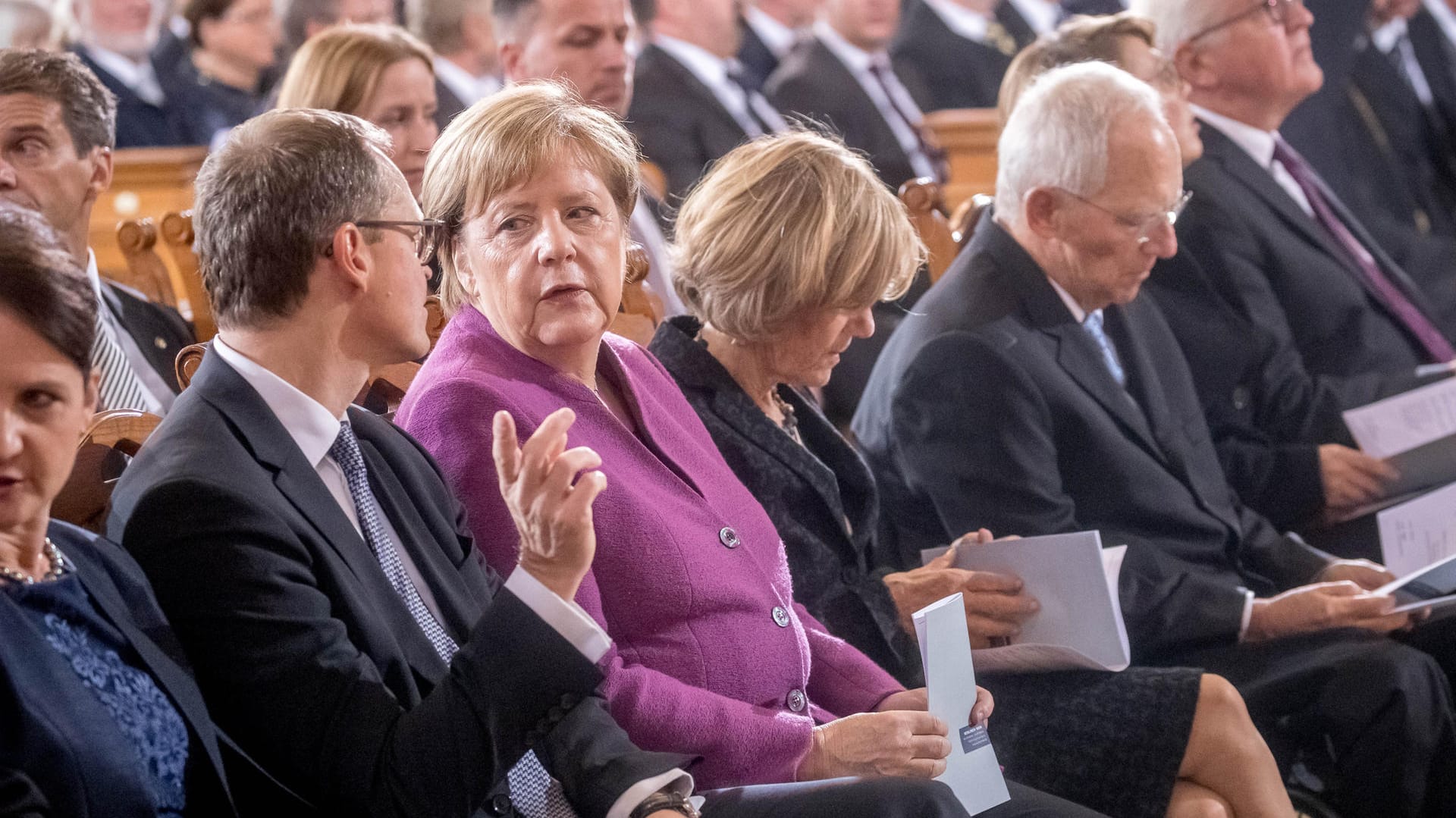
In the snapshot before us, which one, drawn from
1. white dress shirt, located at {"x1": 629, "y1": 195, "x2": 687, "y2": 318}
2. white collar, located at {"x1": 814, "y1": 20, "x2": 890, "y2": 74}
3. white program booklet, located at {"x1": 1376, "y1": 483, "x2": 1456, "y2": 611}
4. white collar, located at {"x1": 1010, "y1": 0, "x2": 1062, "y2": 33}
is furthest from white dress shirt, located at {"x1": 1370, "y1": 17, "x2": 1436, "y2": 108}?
white dress shirt, located at {"x1": 629, "y1": 195, "x2": 687, "y2": 318}

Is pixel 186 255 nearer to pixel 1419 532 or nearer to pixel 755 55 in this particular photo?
pixel 1419 532

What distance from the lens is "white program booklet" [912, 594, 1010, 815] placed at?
2.00 meters

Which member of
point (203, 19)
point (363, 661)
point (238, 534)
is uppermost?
point (238, 534)

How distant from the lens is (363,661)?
163 centimetres

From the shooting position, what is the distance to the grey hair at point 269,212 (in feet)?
5.81

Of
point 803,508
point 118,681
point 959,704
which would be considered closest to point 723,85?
point 803,508

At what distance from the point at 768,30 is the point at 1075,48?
3.82 m

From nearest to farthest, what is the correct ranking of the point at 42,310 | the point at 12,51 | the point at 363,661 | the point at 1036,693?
the point at 42,310, the point at 363,661, the point at 1036,693, the point at 12,51

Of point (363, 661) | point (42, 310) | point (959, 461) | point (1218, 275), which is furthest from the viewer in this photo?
point (1218, 275)

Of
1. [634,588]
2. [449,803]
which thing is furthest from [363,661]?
[634,588]

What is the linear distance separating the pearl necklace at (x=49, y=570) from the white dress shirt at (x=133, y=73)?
17.5 feet

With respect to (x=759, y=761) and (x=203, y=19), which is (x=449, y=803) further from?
(x=203, y=19)

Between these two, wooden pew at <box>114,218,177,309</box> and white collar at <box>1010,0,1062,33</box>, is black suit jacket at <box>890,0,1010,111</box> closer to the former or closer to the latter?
white collar at <box>1010,0,1062,33</box>

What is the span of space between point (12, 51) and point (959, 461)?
1.82 metres
